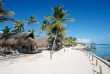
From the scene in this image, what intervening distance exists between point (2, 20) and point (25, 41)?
5.02m

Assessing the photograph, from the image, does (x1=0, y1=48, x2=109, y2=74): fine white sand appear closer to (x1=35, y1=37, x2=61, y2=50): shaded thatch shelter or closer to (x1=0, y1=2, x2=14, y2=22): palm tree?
(x1=0, y1=2, x2=14, y2=22): palm tree

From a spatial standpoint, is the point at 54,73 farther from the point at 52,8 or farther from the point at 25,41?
the point at 52,8

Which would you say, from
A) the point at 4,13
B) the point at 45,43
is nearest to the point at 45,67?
the point at 4,13

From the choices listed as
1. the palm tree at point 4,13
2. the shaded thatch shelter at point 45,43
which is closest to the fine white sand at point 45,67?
the palm tree at point 4,13

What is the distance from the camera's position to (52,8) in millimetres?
16688

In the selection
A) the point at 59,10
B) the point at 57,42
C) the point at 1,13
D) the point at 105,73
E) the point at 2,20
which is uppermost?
the point at 59,10

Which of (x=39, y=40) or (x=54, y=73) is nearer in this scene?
(x=54, y=73)

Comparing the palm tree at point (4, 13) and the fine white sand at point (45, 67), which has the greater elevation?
the palm tree at point (4, 13)

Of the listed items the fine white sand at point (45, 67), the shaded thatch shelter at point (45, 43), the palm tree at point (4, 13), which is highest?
the palm tree at point (4, 13)

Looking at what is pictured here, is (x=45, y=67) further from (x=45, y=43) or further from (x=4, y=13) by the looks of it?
(x=45, y=43)

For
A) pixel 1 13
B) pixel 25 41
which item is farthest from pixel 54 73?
pixel 1 13

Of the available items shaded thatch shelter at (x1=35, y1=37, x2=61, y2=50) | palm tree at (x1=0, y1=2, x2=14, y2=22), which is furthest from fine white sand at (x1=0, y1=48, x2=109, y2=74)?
shaded thatch shelter at (x1=35, y1=37, x2=61, y2=50)

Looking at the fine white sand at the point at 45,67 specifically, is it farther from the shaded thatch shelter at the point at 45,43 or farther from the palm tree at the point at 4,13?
the shaded thatch shelter at the point at 45,43

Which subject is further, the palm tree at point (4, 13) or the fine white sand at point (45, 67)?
the palm tree at point (4, 13)
